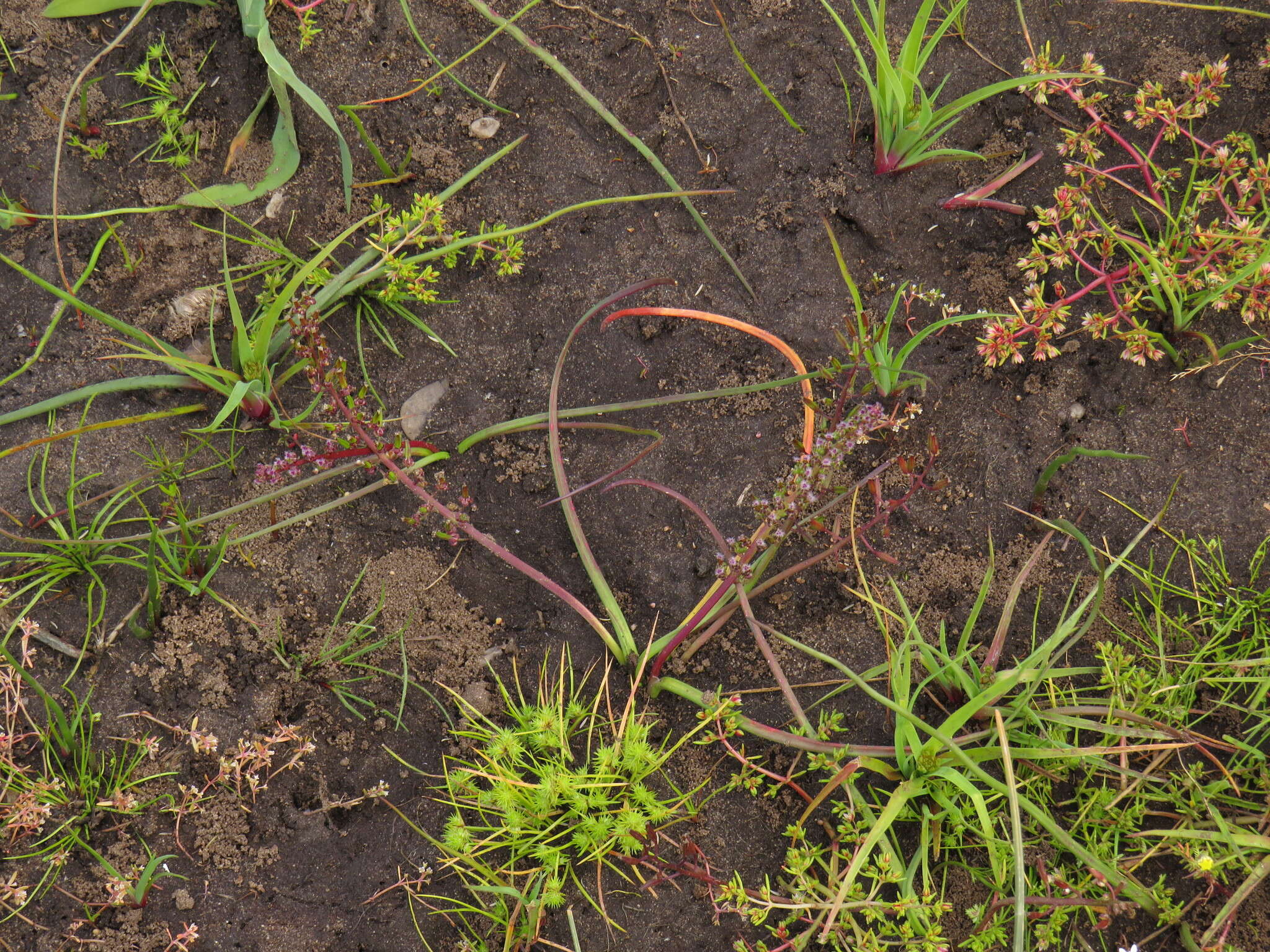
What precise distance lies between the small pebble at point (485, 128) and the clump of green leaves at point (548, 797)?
1.45m

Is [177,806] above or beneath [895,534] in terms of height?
beneath

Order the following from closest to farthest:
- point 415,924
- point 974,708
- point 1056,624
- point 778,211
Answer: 1. point 974,708
2. point 415,924
3. point 1056,624
4. point 778,211

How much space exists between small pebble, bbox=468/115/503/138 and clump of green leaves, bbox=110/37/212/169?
749mm

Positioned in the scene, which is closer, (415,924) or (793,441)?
(415,924)

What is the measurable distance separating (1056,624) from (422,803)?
1.54m

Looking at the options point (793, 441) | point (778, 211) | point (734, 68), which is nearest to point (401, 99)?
point (734, 68)

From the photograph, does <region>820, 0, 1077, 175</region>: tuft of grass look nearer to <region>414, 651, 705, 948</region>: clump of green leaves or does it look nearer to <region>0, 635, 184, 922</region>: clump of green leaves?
<region>414, 651, 705, 948</region>: clump of green leaves

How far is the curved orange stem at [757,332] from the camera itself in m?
2.08

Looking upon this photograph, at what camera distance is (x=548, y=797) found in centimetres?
184

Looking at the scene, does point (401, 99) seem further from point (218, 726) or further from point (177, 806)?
point (177, 806)

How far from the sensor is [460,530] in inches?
84.9

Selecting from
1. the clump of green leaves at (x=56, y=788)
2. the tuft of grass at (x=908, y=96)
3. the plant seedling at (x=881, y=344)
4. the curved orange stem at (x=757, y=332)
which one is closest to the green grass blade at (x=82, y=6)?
the curved orange stem at (x=757, y=332)

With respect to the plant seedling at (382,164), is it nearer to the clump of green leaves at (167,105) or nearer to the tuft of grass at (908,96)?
the clump of green leaves at (167,105)

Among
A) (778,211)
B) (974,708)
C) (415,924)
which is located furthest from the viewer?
(778,211)
